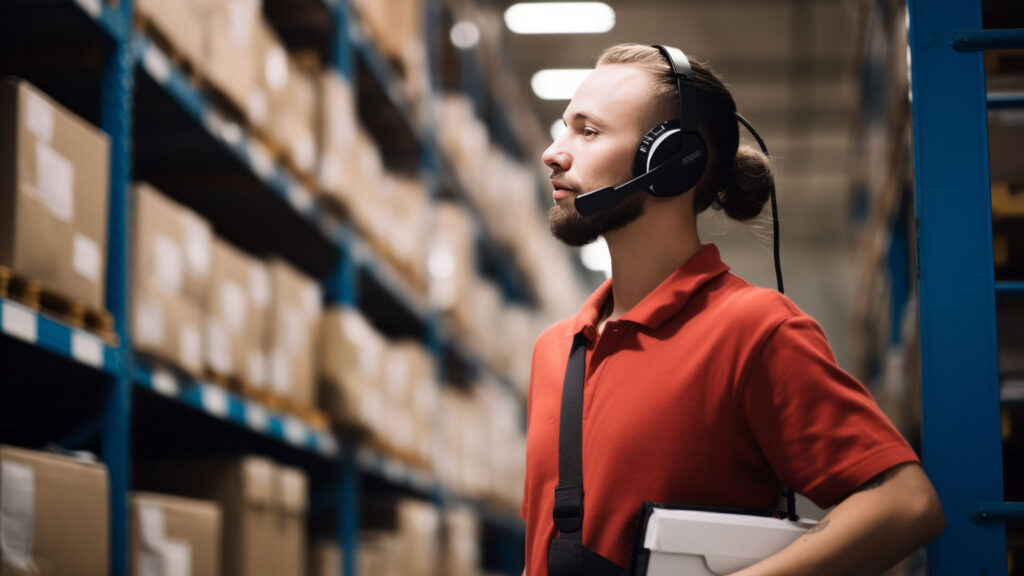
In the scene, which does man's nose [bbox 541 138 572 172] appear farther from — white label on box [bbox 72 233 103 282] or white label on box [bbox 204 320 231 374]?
white label on box [bbox 204 320 231 374]

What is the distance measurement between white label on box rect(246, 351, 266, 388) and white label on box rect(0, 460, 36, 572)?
1.38 meters

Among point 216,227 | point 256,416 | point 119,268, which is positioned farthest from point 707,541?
point 216,227

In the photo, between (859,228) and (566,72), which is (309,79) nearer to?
(859,228)

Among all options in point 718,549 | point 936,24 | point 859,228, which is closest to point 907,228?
point 936,24

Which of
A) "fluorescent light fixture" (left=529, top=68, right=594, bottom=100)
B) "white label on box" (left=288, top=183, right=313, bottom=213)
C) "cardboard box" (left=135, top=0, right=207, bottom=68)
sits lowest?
"white label on box" (left=288, top=183, right=313, bottom=213)

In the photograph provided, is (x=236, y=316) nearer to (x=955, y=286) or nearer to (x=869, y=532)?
(x=955, y=286)

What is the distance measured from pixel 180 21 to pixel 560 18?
7307mm

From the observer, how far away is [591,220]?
1710 millimetres

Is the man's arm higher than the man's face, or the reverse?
the man's face

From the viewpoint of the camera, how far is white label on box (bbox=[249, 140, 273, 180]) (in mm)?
3650

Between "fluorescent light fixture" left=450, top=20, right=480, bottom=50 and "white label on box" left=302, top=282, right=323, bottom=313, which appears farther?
"fluorescent light fixture" left=450, top=20, right=480, bottom=50

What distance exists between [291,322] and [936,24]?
271 centimetres

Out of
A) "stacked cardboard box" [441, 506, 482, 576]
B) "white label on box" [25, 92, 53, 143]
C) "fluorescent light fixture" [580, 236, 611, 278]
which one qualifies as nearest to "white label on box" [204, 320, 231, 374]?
"white label on box" [25, 92, 53, 143]

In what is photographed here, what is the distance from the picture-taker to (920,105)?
1882mm
